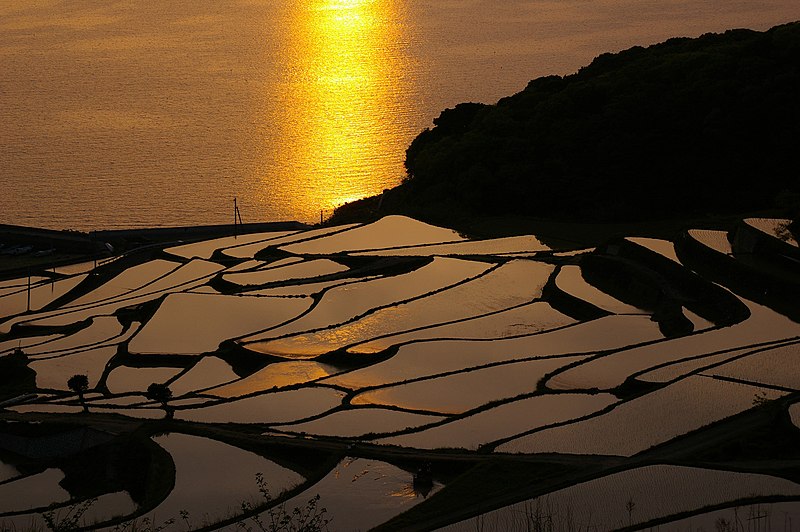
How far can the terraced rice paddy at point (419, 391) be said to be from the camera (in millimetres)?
9805

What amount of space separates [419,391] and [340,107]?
40.3 meters

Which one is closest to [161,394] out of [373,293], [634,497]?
[373,293]

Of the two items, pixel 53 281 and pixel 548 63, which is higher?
pixel 548 63

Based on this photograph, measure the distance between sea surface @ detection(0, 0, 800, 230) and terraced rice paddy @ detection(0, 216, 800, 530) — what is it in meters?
16.7

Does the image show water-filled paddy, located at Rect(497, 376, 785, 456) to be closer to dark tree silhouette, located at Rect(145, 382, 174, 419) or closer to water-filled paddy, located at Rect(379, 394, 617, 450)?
water-filled paddy, located at Rect(379, 394, 617, 450)

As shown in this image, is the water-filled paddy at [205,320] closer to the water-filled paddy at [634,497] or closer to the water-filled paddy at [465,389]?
the water-filled paddy at [465,389]

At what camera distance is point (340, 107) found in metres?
53.1

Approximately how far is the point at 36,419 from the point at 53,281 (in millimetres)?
11857

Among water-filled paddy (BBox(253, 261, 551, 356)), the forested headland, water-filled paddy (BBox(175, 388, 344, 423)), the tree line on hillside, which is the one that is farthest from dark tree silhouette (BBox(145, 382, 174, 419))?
the tree line on hillside

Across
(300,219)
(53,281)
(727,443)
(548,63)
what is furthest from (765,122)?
(548,63)

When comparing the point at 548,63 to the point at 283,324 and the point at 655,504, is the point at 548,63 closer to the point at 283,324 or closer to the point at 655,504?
the point at 283,324

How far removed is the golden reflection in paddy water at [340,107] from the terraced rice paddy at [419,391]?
57.9 feet

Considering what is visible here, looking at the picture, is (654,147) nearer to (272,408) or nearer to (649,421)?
(272,408)

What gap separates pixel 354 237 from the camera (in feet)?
84.3
